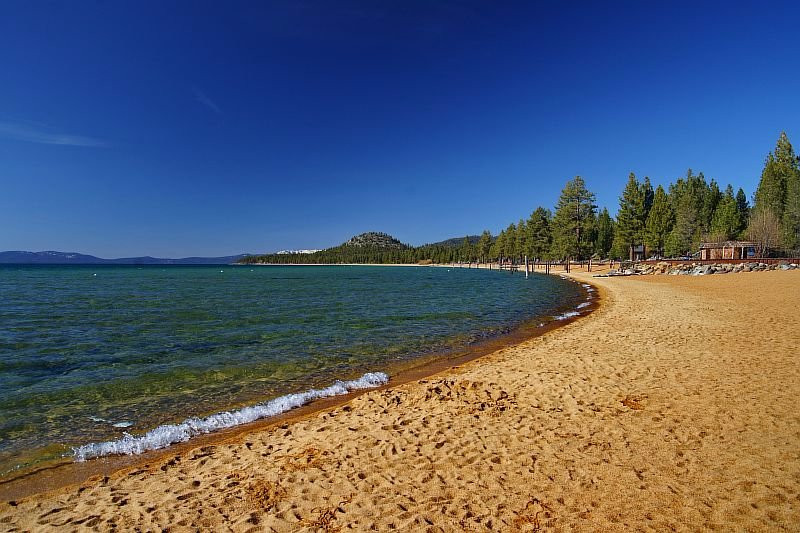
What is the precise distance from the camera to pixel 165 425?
8.11 metres

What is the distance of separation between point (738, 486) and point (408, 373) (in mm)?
8069

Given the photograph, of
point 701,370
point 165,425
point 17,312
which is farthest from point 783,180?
point 17,312

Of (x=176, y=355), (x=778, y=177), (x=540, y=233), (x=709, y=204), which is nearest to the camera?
(x=176, y=355)

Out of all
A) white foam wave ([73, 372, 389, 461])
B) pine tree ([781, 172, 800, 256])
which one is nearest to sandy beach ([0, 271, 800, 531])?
white foam wave ([73, 372, 389, 461])

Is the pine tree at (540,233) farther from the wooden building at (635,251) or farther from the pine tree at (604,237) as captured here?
the pine tree at (604,237)

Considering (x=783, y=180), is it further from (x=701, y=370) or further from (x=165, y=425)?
(x=165, y=425)

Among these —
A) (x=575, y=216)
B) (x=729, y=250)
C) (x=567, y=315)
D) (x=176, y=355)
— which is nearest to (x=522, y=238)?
(x=575, y=216)

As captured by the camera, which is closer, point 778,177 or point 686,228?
point 778,177

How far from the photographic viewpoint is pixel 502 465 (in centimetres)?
560

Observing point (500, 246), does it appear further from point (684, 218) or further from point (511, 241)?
point (684, 218)

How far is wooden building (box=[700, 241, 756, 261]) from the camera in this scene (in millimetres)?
60125

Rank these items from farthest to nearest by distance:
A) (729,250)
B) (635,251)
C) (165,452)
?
(635,251) < (729,250) < (165,452)

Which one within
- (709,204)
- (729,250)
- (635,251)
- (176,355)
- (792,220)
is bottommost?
(176,355)

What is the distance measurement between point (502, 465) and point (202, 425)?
6185mm
